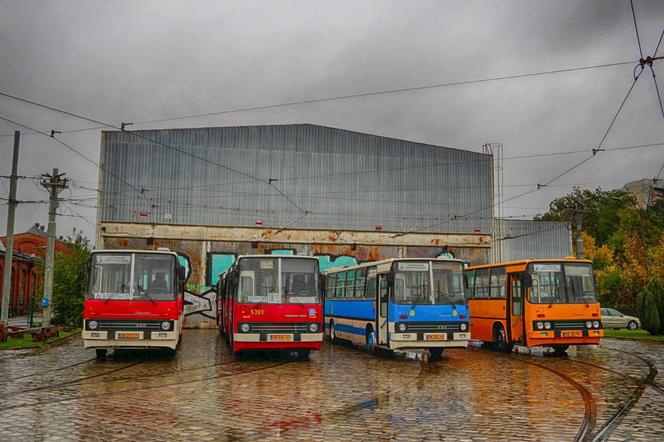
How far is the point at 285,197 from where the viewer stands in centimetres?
3856

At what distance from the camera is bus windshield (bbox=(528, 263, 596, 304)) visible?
20.1m

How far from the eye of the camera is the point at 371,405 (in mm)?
11039

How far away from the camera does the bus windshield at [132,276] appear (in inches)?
696

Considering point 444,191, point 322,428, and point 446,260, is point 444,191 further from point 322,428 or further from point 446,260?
point 322,428

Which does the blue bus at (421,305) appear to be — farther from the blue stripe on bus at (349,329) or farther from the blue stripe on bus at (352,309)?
the blue stripe on bus at (349,329)

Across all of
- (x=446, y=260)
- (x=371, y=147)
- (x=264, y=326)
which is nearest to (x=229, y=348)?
(x=264, y=326)

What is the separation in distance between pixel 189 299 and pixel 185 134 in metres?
9.39

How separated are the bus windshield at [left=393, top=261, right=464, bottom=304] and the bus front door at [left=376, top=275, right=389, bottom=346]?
68cm

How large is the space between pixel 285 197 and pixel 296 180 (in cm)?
123

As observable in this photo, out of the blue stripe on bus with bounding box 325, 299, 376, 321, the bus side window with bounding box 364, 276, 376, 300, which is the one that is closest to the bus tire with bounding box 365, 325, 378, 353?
the blue stripe on bus with bounding box 325, 299, 376, 321

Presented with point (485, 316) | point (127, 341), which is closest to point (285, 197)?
point (485, 316)

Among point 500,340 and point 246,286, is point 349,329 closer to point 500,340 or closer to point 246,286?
point 500,340

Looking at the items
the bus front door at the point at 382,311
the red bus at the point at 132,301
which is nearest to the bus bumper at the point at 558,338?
the bus front door at the point at 382,311

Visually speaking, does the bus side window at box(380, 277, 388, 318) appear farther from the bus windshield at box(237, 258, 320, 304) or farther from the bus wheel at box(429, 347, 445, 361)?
the bus windshield at box(237, 258, 320, 304)
